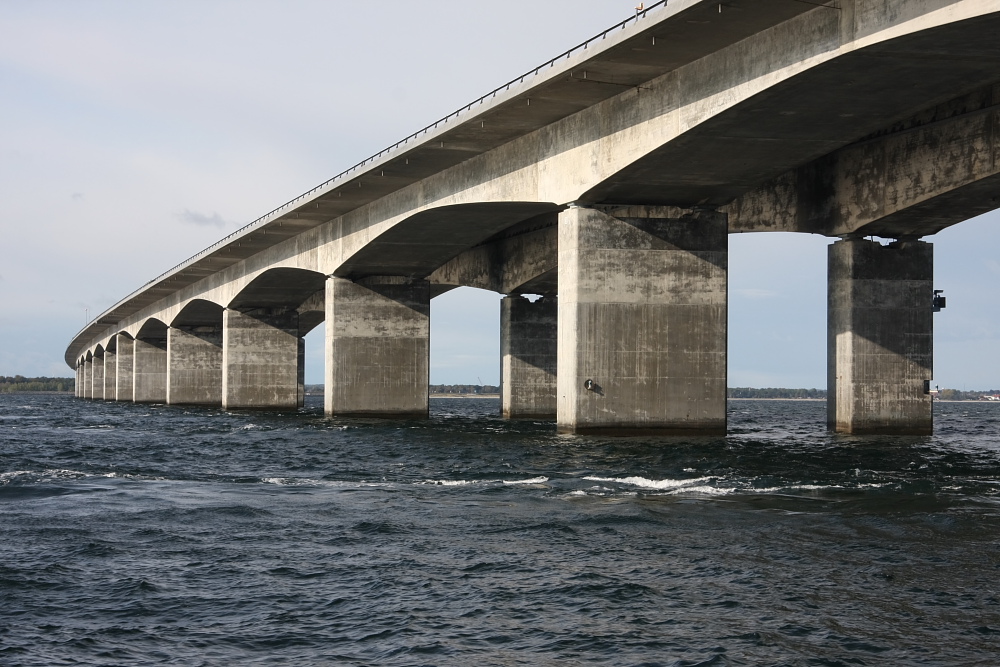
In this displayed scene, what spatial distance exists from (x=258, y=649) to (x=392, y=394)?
44.5m

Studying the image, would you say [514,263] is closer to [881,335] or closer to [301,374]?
[881,335]

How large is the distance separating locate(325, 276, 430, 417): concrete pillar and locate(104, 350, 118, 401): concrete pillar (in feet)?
265

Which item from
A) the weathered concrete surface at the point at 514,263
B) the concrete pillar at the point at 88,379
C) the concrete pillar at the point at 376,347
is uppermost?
the weathered concrete surface at the point at 514,263

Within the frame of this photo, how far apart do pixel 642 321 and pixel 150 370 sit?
7865cm

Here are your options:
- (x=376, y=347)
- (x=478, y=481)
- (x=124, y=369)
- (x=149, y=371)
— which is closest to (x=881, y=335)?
(x=478, y=481)

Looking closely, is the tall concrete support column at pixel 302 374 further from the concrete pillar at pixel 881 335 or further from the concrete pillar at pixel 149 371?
the concrete pillar at pixel 881 335

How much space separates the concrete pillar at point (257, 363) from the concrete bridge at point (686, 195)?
1668 centimetres

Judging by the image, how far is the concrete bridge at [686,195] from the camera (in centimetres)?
2486

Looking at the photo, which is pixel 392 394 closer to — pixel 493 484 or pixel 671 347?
pixel 671 347

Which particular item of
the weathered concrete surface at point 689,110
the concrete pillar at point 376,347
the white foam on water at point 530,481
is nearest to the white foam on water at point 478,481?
the white foam on water at point 530,481

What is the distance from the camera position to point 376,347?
54.0m

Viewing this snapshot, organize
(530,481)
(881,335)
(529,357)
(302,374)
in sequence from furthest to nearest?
(302,374)
(529,357)
(881,335)
(530,481)

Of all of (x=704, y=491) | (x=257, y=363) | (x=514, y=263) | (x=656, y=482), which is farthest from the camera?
(x=257, y=363)

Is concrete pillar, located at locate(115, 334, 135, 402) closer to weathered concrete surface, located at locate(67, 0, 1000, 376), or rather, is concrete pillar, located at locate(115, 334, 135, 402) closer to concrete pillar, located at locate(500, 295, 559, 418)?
concrete pillar, located at locate(500, 295, 559, 418)
